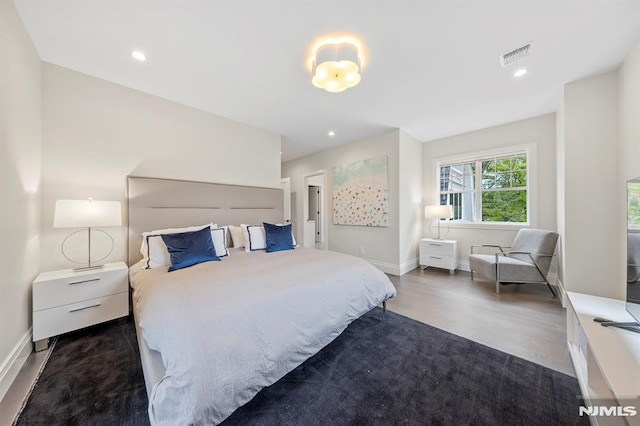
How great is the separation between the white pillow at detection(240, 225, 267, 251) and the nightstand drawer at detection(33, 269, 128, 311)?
1274mm

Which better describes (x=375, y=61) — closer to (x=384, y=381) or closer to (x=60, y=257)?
(x=384, y=381)

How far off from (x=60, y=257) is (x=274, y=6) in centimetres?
306

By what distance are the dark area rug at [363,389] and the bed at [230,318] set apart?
0.67 feet

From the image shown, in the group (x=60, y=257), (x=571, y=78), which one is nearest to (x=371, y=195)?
(x=571, y=78)

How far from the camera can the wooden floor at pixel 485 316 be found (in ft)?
5.51

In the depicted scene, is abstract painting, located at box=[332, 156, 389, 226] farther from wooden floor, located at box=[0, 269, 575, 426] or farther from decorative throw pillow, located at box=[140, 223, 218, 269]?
→ decorative throw pillow, located at box=[140, 223, 218, 269]

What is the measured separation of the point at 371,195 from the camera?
430 centimetres

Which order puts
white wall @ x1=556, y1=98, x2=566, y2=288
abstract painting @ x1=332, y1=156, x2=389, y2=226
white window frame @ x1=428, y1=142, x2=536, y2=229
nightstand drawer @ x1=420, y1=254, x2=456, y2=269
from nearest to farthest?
white wall @ x1=556, y1=98, x2=566, y2=288 → white window frame @ x1=428, y1=142, x2=536, y2=229 → nightstand drawer @ x1=420, y1=254, x2=456, y2=269 → abstract painting @ x1=332, y1=156, x2=389, y2=226

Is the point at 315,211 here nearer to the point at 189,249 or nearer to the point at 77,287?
the point at 189,249

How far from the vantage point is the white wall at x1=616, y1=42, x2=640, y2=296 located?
1.87m

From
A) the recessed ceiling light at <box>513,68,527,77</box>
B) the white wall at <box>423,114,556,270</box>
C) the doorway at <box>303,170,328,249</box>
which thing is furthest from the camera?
the doorway at <box>303,170,328,249</box>

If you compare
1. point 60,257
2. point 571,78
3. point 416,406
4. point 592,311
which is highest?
point 571,78

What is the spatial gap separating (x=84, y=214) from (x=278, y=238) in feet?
6.27

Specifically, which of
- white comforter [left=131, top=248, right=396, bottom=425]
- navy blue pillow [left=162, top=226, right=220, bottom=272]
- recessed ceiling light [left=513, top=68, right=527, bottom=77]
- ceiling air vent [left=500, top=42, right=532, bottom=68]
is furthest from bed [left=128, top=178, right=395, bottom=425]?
recessed ceiling light [left=513, top=68, right=527, bottom=77]
